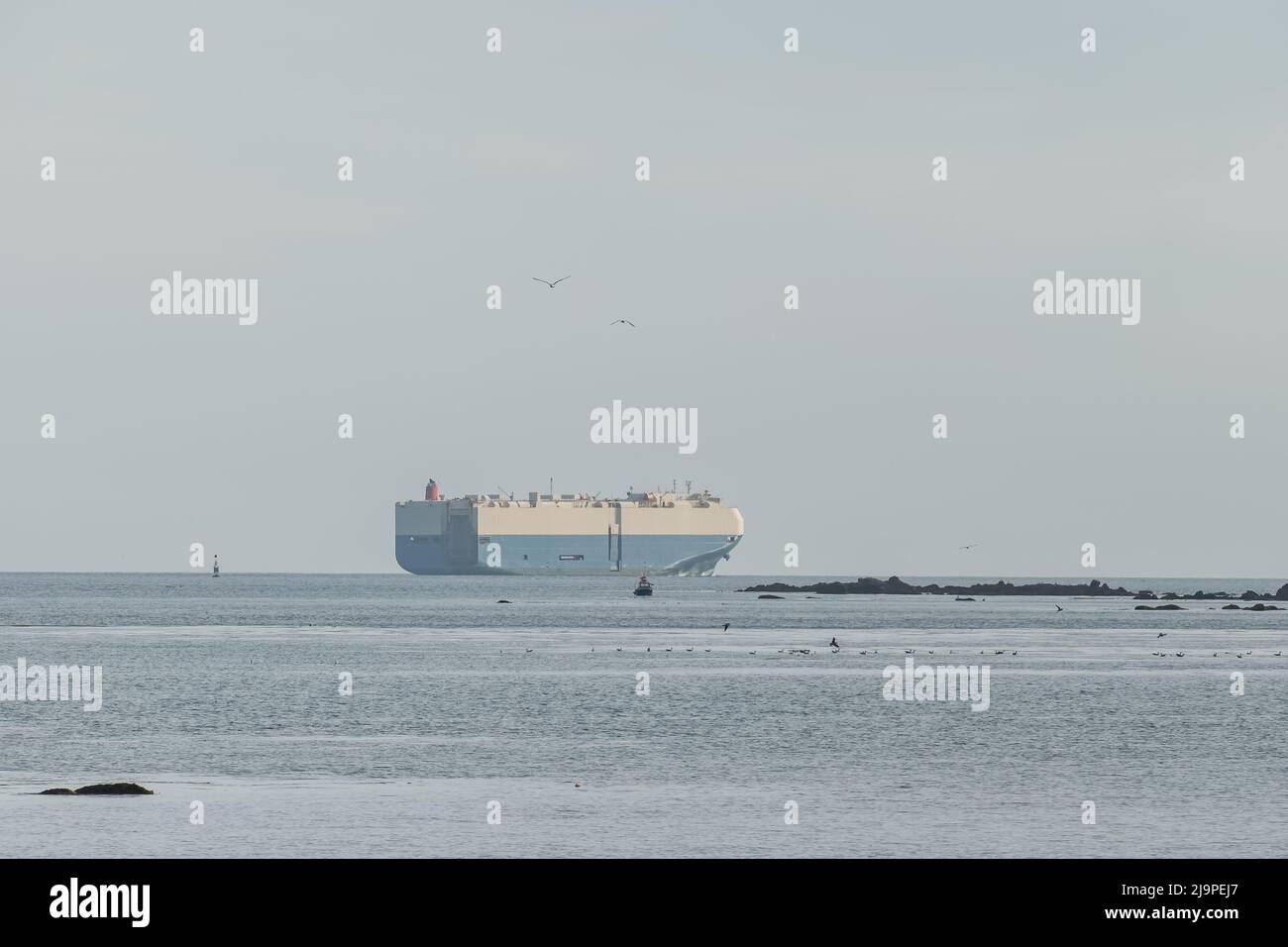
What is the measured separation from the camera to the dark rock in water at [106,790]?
115 feet

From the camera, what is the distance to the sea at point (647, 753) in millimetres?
30953

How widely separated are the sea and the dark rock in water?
405mm

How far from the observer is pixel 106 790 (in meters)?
35.5

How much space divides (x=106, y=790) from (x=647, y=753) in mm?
Result: 14975

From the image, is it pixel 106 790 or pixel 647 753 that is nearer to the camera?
pixel 106 790

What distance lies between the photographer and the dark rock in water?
35.2 m

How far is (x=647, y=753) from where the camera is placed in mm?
45906

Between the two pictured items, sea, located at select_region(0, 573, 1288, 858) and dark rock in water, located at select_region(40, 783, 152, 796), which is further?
dark rock in water, located at select_region(40, 783, 152, 796)

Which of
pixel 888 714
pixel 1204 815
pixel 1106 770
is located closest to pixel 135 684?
pixel 888 714

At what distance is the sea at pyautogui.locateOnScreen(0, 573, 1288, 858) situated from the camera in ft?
102

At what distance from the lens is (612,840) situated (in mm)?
30438

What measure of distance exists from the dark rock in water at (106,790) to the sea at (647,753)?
40 centimetres

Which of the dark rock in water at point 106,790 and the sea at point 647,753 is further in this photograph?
the dark rock in water at point 106,790

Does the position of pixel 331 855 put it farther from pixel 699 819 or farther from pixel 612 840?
pixel 699 819
